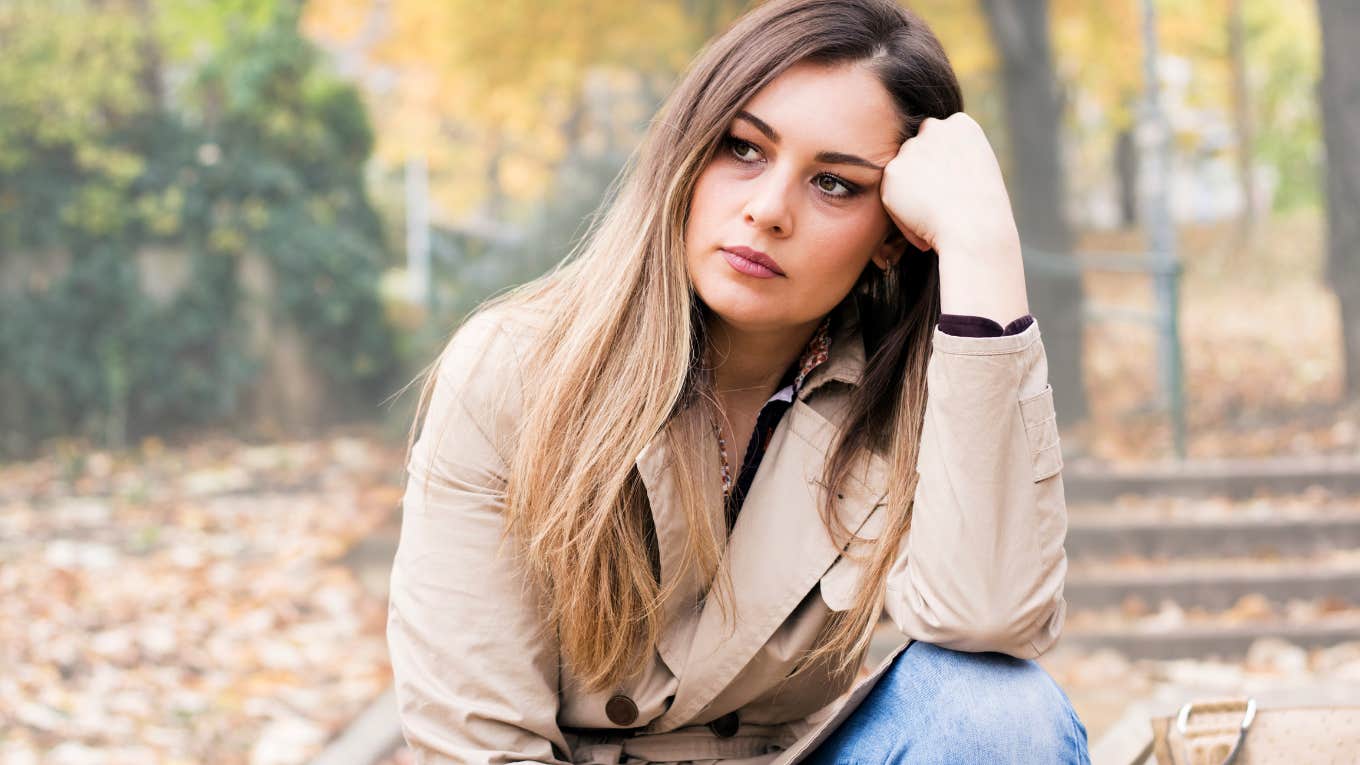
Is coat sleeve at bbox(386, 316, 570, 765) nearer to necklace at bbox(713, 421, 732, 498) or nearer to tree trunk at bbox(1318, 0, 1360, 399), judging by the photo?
necklace at bbox(713, 421, 732, 498)

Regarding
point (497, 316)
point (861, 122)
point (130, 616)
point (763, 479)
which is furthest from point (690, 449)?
point (130, 616)

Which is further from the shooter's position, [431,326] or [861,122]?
[431,326]

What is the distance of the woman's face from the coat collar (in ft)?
0.62

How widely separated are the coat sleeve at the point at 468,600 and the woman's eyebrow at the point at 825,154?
419 mm

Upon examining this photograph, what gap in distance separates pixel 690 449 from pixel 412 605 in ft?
1.31

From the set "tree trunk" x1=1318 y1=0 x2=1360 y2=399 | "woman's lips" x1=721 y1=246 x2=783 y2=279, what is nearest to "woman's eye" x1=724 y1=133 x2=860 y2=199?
"woman's lips" x1=721 y1=246 x2=783 y2=279

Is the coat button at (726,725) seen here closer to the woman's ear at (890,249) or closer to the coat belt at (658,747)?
the coat belt at (658,747)

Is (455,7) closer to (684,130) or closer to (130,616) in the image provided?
(130,616)

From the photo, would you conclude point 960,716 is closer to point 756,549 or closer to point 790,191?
point 756,549

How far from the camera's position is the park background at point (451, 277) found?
4363 mm

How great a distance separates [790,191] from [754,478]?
404 mm

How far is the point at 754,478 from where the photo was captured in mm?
1733

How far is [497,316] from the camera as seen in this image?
5.41 ft

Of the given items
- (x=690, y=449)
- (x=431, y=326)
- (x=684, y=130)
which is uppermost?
(x=684, y=130)
